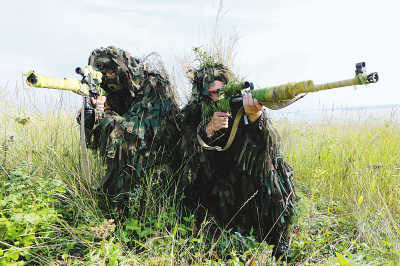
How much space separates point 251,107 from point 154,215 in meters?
1.21

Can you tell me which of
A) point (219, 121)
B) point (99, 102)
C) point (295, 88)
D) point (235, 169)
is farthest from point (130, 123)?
point (295, 88)

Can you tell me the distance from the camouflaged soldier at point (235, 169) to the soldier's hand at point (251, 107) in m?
0.09

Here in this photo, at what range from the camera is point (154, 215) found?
2305 mm

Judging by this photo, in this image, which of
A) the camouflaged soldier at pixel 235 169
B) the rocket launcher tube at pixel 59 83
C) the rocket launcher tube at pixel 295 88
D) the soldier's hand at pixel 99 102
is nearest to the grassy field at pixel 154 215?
the camouflaged soldier at pixel 235 169

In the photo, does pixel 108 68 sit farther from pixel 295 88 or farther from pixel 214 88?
pixel 295 88

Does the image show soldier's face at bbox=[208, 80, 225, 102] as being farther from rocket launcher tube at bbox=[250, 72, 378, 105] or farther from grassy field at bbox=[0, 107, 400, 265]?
grassy field at bbox=[0, 107, 400, 265]

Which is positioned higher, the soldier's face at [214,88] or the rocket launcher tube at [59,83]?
the rocket launcher tube at [59,83]

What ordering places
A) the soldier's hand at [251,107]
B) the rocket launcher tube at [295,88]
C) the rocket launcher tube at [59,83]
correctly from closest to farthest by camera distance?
the rocket launcher tube at [295,88] < the rocket launcher tube at [59,83] < the soldier's hand at [251,107]

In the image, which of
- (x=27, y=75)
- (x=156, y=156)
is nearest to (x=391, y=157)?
(x=156, y=156)

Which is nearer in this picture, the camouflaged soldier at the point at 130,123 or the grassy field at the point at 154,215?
the grassy field at the point at 154,215

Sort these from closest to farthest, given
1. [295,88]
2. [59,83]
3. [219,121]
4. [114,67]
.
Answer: [295,88] → [59,83] → [219,121] → [114,67]

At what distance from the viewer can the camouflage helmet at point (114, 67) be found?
240cm

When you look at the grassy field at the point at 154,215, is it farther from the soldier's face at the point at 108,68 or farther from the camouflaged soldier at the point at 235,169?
the soldier's face at the point at 108,68

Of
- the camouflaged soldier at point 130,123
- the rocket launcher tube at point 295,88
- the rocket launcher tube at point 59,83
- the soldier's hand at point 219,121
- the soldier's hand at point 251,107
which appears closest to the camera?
the rocket launcher tube at point 295,88
